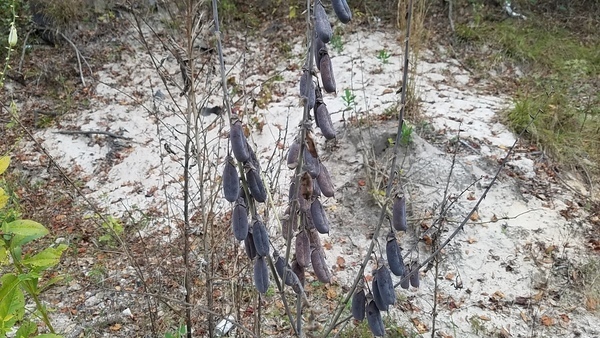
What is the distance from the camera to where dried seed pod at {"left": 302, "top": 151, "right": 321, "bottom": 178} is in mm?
1181

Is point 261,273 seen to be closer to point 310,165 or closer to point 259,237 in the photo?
point 259,237

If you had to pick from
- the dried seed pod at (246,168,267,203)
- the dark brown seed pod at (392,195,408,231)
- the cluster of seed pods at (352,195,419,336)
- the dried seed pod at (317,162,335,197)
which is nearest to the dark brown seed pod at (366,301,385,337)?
the cluster of seed pods at (352,195,419,336)

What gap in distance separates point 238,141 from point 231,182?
104 millimetres

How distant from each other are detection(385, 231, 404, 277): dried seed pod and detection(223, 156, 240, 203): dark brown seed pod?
18.4 inches

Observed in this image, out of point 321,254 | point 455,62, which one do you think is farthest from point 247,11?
point 321,254

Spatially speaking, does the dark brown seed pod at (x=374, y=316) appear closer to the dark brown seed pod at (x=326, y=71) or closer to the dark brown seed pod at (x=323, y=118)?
the dark brown seed pod at (x=323, y=118)

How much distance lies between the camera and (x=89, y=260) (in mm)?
3766

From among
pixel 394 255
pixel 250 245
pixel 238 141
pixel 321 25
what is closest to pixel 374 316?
pixel 394 255

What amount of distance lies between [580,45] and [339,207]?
4.70 meters

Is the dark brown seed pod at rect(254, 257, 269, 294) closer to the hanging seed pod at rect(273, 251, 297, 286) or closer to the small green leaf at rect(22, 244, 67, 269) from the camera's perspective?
the hanging seed pod at rect(273, 251, 297, 286)

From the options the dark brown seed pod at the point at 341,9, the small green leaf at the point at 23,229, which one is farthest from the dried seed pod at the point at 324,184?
the small green leaf at the point at 23,229

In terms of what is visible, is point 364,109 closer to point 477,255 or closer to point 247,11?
point 477,255

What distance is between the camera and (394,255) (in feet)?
4.57

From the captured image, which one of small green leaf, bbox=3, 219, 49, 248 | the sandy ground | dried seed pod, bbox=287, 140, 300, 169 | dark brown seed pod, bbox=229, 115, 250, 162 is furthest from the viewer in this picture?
the sandy ground
